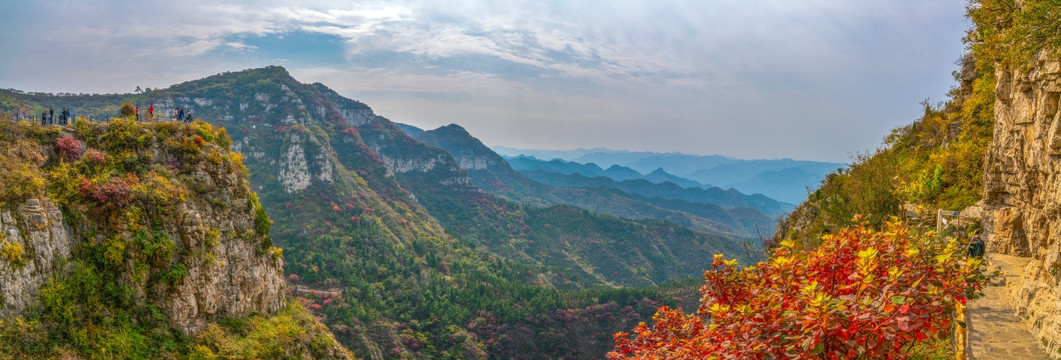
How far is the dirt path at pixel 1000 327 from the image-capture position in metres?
7.38

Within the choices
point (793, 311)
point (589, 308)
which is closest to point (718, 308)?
point (793, 311)

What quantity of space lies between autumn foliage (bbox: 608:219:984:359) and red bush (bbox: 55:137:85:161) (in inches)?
1017

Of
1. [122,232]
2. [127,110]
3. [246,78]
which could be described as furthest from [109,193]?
[246,78]

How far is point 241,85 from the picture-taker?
4321 inches

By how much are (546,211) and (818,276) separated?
14292cm

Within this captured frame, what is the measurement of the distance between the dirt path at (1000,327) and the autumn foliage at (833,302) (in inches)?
37.1

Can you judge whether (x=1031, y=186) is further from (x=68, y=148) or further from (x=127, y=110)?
(x=127, y=110)

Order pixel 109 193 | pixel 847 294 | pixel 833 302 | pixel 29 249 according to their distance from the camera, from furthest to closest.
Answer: pixel 109 193 < pixel 29 249 < pixel 847 294 < pixel 833 302

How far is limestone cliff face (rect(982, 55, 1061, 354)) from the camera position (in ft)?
24.6

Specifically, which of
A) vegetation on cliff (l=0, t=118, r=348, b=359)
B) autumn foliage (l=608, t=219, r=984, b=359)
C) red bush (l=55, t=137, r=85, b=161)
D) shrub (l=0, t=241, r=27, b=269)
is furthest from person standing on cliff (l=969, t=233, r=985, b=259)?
red bush (l=55, t=137, r=85, b=161)

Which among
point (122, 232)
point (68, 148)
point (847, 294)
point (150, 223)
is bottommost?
point (122, 232)

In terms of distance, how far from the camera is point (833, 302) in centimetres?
539

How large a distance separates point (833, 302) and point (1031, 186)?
23.6ft

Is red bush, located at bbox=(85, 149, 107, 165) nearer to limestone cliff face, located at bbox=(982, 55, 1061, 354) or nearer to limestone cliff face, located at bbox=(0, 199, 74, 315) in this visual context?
limestone cliff face, located at bbox=(0, 199, 74, 315)
